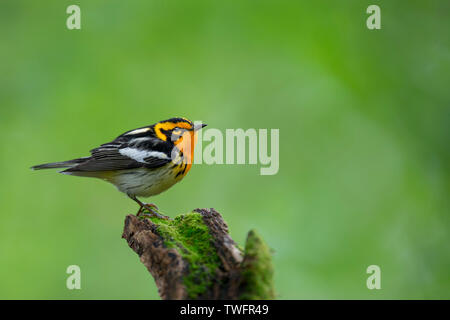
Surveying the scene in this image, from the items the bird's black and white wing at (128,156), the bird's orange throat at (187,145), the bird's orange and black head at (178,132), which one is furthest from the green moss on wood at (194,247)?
the bird's orange and black head at (178,132)

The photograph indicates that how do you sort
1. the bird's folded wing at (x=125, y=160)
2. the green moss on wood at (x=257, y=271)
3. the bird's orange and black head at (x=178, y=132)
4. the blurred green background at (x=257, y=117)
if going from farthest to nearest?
the blurred green background at (x=257, y=117)
the bird's orange and black head at (x=178, y=132)
the bird's folded wing at (x=125, y=160)
the green moss on wood at (x=257, y=271)

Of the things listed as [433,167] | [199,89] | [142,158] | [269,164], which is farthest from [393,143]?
[142,158]

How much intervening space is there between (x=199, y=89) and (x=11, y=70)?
3395 millimetres

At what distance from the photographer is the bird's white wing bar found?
529 centimetres

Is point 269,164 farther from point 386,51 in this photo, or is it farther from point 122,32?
point 122,32

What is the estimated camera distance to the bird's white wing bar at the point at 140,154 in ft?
17.4

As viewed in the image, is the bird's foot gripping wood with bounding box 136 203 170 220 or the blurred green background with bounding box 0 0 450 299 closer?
the bird's foot gripping wood with bounding box 136 203 170 220

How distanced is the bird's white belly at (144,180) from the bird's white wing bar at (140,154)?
0.13 m

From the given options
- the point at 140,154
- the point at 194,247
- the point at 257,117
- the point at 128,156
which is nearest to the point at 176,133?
the point at 140,154

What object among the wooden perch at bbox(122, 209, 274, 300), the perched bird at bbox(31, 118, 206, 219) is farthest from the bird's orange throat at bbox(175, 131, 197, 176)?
the wooden perch at bbox(122, 209, 274, 300)

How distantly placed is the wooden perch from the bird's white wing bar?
49.3 inches

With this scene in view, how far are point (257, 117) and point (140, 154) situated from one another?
3902mm

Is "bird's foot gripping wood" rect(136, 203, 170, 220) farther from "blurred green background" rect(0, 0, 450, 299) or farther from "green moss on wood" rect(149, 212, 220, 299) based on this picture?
"blurred green background" rect(0, 0, 450, 299)

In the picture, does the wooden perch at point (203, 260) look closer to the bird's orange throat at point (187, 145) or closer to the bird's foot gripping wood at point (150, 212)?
the bird's foot gripping wood at point (150, 212)
